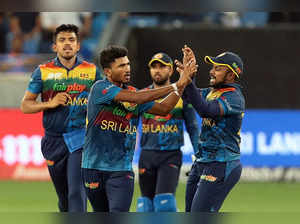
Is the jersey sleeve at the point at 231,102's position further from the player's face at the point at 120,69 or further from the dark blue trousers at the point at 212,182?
the player's face at the point at 120,69

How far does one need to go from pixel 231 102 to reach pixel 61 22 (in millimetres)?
8204

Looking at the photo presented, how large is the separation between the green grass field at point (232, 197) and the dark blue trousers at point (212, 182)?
350 centimetres

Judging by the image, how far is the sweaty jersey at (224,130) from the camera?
554 cm

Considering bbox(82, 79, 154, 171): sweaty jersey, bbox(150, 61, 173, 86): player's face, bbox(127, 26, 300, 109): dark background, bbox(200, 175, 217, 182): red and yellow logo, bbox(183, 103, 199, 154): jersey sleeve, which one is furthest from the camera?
bbox(127, 26, 300, 109): dark background

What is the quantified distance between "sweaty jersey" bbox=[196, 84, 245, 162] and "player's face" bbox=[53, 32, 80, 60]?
1.42 meters

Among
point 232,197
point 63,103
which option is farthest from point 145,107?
point 232,197

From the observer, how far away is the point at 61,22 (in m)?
13.2

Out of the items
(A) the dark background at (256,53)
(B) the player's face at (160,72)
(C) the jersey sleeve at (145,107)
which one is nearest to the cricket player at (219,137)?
(C) the jersey sleeve at (145,107)

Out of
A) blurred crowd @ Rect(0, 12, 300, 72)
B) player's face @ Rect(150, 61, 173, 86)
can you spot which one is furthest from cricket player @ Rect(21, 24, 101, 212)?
blurred crowd @ Rect(0, 12, 300, 72)

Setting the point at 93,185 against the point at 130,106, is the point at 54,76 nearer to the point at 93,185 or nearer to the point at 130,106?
the point at 130,106

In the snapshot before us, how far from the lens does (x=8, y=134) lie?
11.9 m

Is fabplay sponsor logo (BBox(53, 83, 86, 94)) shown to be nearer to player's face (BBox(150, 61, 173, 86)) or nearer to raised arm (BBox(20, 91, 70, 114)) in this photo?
raised arm (BBox(20, 91, 70, 114))

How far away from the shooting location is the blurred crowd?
1269 centimetres

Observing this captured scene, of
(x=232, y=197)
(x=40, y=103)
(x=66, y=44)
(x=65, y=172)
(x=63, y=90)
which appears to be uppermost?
(x=66, y=44)
